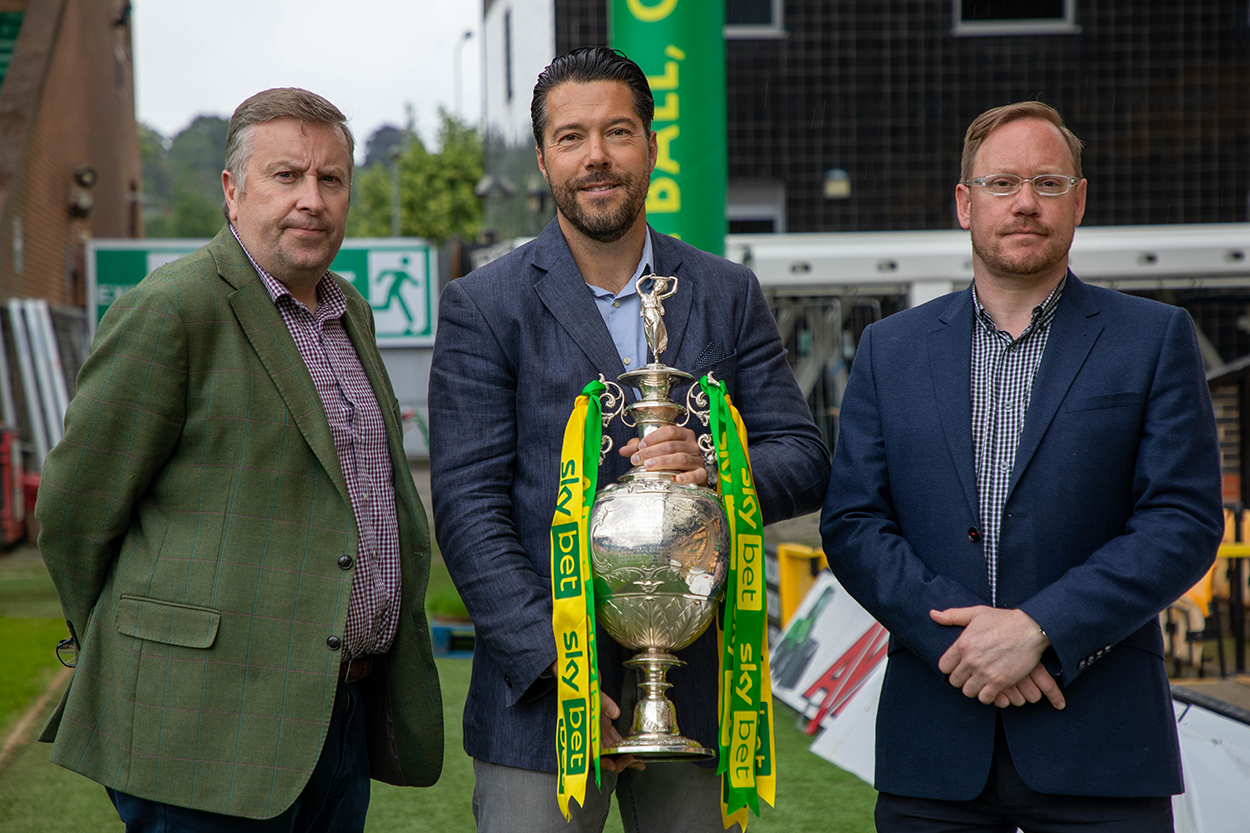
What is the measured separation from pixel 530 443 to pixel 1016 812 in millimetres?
1105

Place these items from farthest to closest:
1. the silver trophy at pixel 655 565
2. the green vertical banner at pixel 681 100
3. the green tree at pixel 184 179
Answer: the green tree at pixel 184 179 → the green vertical banner at pixel 681 100 → the silver trophy at pixel 655 565

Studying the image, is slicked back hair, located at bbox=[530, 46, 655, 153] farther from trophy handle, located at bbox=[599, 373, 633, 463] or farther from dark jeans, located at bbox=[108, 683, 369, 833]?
dark jeans, located at bbox=[108, 683, 369, 833]

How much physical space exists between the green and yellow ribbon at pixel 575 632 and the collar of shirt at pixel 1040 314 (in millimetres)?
843

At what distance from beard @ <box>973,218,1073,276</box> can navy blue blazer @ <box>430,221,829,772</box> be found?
1.46 feet

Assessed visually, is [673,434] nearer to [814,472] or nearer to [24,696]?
[814,472]

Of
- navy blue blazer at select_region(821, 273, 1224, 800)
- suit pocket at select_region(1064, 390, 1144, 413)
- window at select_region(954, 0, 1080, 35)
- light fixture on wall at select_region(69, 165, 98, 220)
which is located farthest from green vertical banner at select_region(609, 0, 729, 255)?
light fixture on wall at select_region(69, 165, 98, 220)

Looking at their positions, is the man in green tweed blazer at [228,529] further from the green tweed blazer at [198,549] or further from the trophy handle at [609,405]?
the trophy handle at [609,405]

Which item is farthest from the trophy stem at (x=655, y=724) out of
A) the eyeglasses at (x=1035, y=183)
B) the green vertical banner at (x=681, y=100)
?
the green vertical banner at (x=681, y=100)

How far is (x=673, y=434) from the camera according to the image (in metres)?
1.98

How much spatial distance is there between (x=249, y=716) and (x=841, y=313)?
28.5ft

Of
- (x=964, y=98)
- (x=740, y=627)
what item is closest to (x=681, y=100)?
(x=740, y=627)

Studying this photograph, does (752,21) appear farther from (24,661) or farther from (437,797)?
(437,797)

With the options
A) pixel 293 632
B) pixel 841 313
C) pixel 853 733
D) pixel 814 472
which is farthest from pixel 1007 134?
pixel 841 313

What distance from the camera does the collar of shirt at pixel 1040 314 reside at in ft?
7.34
